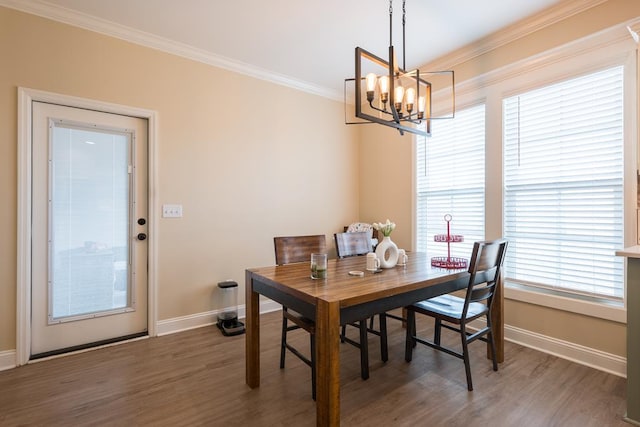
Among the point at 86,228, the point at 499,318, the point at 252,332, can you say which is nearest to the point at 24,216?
the point at 86,228

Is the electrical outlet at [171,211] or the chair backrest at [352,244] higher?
the electrical outlet at [171,211]

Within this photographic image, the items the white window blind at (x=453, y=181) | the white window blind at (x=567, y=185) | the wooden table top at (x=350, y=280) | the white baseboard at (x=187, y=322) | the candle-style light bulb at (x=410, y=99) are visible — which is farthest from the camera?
the white window blind at (x=453, y=181)

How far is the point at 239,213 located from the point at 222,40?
5.67ft

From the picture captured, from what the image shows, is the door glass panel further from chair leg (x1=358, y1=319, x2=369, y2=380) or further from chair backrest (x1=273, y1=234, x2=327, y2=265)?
chair leg (x1=358, y1=319, x2=369, y2=380)

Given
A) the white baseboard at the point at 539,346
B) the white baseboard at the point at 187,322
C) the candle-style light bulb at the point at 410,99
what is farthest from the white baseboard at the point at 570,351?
the white baseboard at the point at 187,322

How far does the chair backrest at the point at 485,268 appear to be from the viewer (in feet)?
6.39

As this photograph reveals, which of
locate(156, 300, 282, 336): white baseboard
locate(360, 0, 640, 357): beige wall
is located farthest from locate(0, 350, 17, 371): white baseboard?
locate(360, 0, 640, 357): beige wall

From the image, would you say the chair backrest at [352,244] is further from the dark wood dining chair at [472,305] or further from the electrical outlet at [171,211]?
the electrical outlet at [171,211]

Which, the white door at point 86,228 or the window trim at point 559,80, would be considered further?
the white door at point 86,228

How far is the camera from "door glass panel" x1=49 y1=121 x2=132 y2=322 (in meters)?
2.54

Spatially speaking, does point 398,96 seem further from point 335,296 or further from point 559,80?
point 559,80

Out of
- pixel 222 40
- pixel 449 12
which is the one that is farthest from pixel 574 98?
pixel 222 40

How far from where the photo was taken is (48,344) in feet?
8.21

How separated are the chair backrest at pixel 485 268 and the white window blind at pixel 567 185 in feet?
2.27
